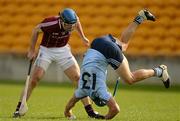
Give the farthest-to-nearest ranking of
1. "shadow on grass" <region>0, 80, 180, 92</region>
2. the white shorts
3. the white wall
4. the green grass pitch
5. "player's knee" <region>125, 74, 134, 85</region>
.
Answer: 1. the white wall
2. "shadow on grass" <region>0, 80, 180, 92</region>
3. the white shorts
4. the green grass pitch
5. "player's knee" <region>125, 74, 134, 85</region>

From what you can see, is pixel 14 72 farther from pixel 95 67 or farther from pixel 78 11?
pixel 95 67

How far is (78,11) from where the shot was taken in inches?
931

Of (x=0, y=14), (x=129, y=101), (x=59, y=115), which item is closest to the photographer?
(x=59, y=115)

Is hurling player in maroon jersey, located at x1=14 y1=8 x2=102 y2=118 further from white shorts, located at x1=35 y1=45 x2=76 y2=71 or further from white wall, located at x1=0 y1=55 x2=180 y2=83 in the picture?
white wall, located at x1=0 y1=55 x2=180 y2=83

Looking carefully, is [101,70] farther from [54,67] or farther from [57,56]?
[54,67]

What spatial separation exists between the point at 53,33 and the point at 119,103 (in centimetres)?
381

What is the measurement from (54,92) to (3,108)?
5149 mm

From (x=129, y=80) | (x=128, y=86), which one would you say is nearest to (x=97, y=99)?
(x=129, y=80)

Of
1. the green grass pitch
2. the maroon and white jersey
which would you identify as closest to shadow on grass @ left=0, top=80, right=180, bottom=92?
A: the green grass pitch

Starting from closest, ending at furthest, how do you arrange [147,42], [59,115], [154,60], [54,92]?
[59,115] < [54,92] < [154,60] < [147,42]

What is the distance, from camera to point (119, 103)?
1482cm

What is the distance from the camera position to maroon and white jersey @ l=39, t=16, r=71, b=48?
11.4m

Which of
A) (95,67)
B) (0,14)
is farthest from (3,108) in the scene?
(0,14)

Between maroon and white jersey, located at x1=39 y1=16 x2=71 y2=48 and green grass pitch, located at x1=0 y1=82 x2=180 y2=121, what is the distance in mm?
1236
